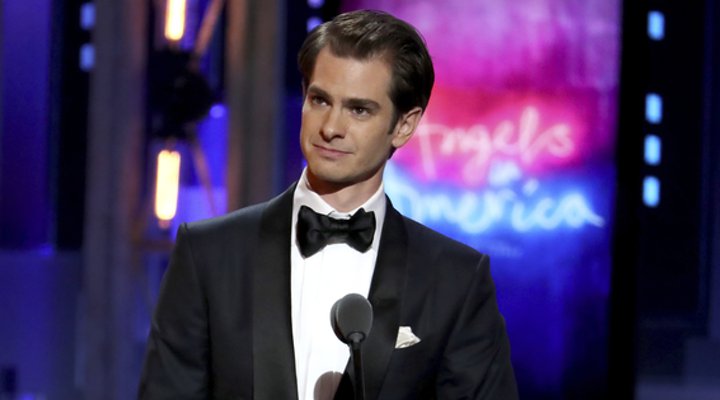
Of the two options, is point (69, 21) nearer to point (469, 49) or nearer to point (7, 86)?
point (7, 86)

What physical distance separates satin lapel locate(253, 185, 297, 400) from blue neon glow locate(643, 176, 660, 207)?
12.9 feet

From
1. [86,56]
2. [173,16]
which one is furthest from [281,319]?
[86,56]

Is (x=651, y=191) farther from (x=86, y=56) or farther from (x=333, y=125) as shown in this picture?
(x=333, y=125)

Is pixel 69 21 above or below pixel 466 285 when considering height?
above

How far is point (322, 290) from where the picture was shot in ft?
6.54

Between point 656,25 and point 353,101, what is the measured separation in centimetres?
416

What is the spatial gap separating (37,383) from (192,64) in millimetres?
1842

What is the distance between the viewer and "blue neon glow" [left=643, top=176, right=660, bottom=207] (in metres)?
5.66

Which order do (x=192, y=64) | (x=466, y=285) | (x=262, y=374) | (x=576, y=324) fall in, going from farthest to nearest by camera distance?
(x=576, y=324), (x=192, y=64), (x=466, y=285), (x=262, y=374)

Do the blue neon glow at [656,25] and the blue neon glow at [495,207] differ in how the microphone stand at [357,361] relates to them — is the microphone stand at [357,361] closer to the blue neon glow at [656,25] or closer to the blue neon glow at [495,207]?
the blue neon glow at [495,207]


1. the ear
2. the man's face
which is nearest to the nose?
the man's face

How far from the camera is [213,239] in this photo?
1954 mm

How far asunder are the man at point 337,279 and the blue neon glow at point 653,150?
378cm

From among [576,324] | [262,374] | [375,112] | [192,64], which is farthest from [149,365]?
[576,324]
